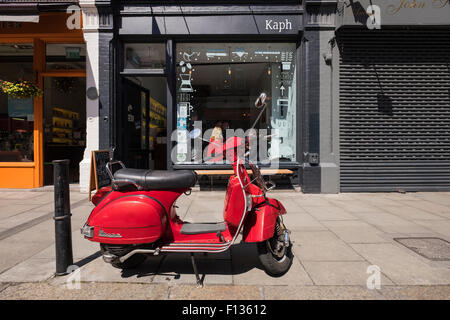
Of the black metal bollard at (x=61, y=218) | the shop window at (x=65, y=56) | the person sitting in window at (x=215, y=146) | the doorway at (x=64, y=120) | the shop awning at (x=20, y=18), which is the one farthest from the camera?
the doorway at (x=64, y=120)

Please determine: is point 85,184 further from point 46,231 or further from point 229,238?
point 229,238

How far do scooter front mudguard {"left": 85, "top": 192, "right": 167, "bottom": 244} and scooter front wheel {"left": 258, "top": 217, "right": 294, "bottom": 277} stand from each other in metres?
1.12

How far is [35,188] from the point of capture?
8.60m

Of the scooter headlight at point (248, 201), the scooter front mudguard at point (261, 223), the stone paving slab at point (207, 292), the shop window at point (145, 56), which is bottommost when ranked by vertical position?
the stone paving slab at point (207, 292)

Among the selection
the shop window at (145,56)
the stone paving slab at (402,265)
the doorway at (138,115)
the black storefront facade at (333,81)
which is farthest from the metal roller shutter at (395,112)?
the doorway at (138,115)

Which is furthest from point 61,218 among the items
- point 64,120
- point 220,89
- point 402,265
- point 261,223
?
point 64,120

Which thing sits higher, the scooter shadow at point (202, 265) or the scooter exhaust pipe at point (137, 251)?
the scooter exhaust pipe at point (137, 251)

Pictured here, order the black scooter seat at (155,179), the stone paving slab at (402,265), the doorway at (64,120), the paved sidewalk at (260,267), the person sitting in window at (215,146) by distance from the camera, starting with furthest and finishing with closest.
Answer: the doorway at (64,120), the person sitting in window at (215,146), the stone paving slab at (402,265), the black scooter seat at (155,179), the paved sidewalk at (260,267)

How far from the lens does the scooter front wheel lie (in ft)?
10.4

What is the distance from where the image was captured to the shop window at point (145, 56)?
8727 millimetres

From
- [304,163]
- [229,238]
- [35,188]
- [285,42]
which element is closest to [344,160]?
[304,163]

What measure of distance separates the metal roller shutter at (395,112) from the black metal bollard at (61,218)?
710 cm

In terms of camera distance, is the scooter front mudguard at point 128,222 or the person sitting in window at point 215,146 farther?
the person sitting in window at point 215,146

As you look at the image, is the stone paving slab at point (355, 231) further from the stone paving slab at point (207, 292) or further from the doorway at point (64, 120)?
the doorway at point (64, 120)
